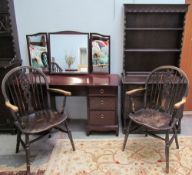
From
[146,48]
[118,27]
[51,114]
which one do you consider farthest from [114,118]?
[118,27]

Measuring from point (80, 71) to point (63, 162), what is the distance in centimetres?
119

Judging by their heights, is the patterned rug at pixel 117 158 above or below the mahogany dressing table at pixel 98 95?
below

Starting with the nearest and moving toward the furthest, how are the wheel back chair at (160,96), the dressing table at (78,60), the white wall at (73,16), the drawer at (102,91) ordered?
the wheel back chair at (160,96), the drawer at (102,91), the dressing table at (78,60), the white wall at (73,16)

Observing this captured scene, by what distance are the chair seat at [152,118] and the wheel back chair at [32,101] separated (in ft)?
2.50

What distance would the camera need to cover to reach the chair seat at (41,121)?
193 centimetres

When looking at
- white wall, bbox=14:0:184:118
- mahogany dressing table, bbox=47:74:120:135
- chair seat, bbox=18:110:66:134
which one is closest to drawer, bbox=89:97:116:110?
mahogany dressing table, bbox=47:74:120:135

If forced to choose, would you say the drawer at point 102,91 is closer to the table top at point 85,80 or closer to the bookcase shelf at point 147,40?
the table top at point 85,80

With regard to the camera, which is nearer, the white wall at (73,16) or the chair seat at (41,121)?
the chair seat at (41,121)

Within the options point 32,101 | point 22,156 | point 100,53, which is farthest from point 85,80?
point 22,156

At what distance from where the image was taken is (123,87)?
96.3 inches

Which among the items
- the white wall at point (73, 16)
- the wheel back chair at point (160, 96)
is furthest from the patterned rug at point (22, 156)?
the white wall at point (73, 16)

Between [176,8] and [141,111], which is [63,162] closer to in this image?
[141,111]

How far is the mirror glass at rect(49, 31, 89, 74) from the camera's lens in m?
2.68

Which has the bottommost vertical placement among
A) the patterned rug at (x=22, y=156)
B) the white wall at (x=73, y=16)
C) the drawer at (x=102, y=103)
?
the patterned rug at (x=22, y=156)
